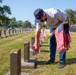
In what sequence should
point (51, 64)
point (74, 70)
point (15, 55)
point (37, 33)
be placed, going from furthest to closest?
point (51, 64) < point (74, 70) < point (37, 33) < point (15, 55)

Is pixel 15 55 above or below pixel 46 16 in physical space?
below

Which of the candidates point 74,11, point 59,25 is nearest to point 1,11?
point 74,11

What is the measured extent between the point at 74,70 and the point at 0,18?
77.4 meters

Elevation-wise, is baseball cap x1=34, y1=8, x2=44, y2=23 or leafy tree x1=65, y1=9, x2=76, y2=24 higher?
baseball cap x1=34, y1=8, x2=44, y2=23

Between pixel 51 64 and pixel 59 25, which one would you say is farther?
pixel 51 64

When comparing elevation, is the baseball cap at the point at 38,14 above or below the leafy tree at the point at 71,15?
above

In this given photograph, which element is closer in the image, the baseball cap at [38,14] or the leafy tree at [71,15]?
the baseball cap at [38,14]

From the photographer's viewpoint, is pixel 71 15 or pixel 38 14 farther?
pixel 71 15

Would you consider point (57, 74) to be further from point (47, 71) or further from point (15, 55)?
point (15, 55)

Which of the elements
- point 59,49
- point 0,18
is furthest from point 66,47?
point 0,18

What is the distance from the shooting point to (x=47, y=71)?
7.71 metres

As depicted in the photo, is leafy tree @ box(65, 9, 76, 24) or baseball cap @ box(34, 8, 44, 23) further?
leafy tree @ box(65, 9, 76, 24)

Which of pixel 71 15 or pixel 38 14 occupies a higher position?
pixel 38 14

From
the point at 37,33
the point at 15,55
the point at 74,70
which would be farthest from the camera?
the point at 74,70
